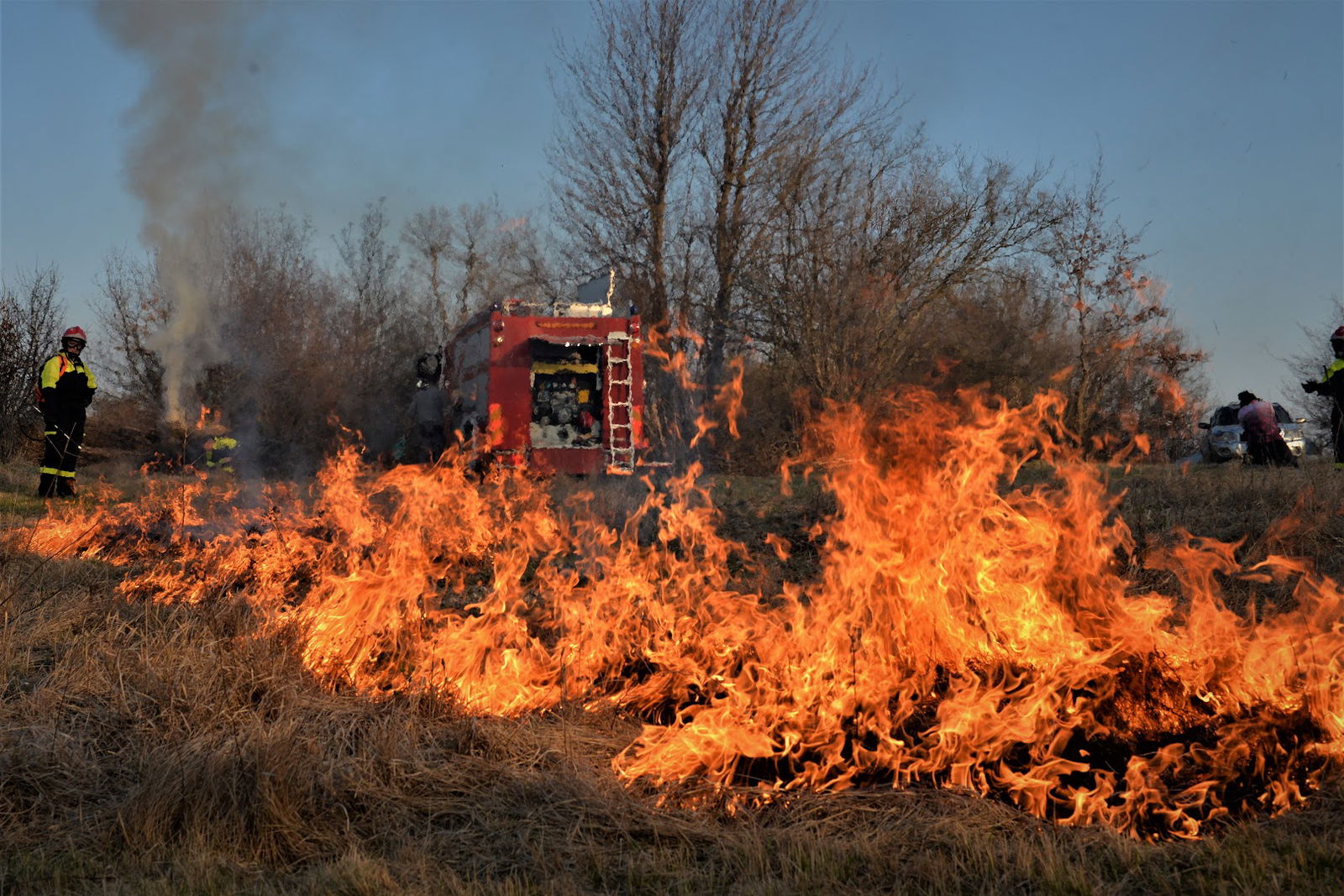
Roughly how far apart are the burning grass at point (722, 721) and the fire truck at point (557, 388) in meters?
8.49

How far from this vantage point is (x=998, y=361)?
82.1 ft

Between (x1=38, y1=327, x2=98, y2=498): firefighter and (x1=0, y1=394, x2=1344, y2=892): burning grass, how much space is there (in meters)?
5.99

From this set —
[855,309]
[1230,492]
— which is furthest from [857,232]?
[1230,492]

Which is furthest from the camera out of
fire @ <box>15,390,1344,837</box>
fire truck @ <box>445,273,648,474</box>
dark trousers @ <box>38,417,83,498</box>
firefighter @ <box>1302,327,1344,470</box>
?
fire truck @ <box>445,273,648,474</box>

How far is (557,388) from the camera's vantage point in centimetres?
1589

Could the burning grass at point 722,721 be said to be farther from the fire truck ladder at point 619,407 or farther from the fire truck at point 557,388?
the fire truck ladder at point 619,407

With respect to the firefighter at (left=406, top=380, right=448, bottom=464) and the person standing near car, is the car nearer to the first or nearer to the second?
the person standing near car

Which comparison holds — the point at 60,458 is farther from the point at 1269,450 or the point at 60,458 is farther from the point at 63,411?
the point at 1269,450

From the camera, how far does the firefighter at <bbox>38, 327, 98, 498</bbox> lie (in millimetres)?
12344

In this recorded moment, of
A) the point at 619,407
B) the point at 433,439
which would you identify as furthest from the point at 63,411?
the point at 619,407

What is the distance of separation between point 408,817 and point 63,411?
35.8ft

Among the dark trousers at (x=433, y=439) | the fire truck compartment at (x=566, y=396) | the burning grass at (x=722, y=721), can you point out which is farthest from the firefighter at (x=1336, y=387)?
the dark trousers at (x=433, y=439)

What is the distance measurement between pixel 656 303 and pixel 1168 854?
1891cm

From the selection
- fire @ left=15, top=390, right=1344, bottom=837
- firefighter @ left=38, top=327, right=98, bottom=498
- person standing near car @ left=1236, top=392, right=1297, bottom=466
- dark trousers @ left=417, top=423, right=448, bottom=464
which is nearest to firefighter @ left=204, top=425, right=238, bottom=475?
dark trousers @ left=417, top=423, right=448, bottom=464
